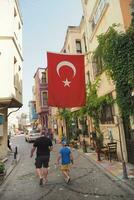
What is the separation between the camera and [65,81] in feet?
32.8

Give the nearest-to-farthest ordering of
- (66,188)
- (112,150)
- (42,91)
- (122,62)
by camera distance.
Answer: (66,188), (122,62), (112,150), (42,91)

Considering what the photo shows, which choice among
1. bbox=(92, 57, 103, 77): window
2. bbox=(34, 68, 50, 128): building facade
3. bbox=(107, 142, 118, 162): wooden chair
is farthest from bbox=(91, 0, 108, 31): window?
bbox=(34, 68, 50, 128): building facade

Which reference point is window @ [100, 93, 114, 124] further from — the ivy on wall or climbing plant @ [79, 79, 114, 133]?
the ivy on wall

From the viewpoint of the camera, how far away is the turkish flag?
972cm

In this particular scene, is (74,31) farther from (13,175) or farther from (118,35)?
(13,175)

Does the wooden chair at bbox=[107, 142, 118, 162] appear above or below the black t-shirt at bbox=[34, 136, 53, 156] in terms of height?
below

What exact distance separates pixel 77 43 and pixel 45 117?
24124 mm

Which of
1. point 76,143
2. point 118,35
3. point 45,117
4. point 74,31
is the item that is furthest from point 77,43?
point 45,117

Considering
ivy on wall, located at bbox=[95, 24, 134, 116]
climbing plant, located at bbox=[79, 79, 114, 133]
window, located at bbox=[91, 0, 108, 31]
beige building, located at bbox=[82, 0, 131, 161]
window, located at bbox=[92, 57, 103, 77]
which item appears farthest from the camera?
climbing plant, located at bbox=[79, 79, 114, 133]

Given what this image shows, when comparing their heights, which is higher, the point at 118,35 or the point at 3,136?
the point at 118,35

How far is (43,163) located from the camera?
9.08 meters

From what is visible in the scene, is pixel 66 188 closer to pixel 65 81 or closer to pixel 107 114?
pixel 65 81

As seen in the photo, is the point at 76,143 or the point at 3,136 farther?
the point at 76,143

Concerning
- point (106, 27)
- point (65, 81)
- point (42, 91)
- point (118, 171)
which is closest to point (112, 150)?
point (118, 171)
